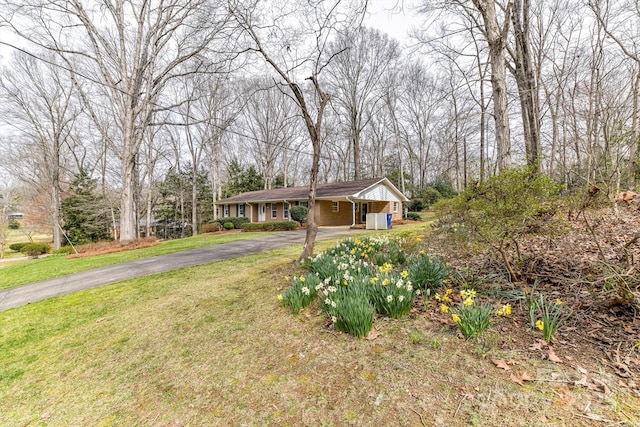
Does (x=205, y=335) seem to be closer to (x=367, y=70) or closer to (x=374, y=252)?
(x=374, y=252)

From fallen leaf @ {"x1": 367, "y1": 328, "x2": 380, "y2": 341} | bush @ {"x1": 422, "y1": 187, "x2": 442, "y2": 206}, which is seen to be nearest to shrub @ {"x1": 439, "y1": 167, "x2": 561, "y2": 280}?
fallen leaf @ {"x1": 367, "y1": 328, "x2": 380, "y2": 341}

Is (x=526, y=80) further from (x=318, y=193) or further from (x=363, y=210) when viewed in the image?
(x=363, y=210)

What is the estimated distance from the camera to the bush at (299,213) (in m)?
19.7

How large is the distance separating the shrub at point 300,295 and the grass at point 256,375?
0.43 ft

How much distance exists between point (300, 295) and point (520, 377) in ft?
7.97

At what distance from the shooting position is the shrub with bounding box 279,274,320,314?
362cm

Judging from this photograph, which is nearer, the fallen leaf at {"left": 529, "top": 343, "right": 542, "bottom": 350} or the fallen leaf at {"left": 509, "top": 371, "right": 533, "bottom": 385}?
the fallen leaf at {"left": 509, "top": 371, "right": 533, "bottom": 385}

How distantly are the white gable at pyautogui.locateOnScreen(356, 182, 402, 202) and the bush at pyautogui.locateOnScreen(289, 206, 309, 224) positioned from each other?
4219mm

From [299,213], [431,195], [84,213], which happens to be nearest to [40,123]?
[84,213]

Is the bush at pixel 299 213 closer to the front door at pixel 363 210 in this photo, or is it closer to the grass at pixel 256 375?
the front door at pixel 363 210

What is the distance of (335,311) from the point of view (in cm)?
299

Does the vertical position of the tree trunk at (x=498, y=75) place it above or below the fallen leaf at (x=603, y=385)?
above

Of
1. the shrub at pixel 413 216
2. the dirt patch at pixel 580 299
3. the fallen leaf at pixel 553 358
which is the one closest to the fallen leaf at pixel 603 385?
the dirt patch at pixel 580 299

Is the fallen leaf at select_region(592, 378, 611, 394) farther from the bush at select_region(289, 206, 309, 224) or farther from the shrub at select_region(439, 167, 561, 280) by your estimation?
the bush at select_region(289, 206, 309, 224)
